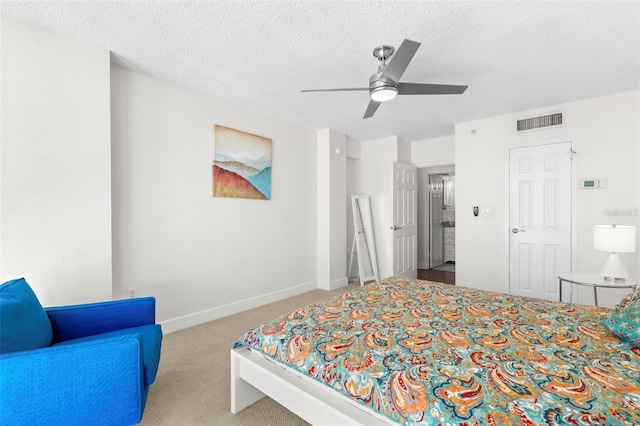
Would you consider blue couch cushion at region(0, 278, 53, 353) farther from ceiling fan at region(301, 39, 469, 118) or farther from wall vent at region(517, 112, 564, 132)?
wall vent at region(517, 112, 564, 132)

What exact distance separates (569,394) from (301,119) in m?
3.78

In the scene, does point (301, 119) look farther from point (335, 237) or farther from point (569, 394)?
point (569, 394)

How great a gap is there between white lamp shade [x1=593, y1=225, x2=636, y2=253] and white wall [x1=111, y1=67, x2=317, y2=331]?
3.38m

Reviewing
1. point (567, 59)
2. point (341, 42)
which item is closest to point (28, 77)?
point (341, 42)

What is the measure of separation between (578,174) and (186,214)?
14.6ft

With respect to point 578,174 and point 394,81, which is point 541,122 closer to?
point 578,174

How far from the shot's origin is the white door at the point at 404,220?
496 cm

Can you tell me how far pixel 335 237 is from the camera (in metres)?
4.70

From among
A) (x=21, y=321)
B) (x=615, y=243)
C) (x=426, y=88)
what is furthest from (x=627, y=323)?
(x=21, y=321)

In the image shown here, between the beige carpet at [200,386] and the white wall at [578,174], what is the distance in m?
3.18

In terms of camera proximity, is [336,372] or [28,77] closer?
[336,372]

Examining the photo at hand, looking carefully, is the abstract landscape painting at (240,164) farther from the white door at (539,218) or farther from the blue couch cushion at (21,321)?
the white door at (539,218)

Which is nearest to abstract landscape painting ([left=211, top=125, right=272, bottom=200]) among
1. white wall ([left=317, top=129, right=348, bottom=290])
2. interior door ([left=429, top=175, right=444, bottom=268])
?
white wall ([left=317, top=129, right=348, bottom=290])

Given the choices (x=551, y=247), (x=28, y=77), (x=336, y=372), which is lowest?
(x=336, y=372)
